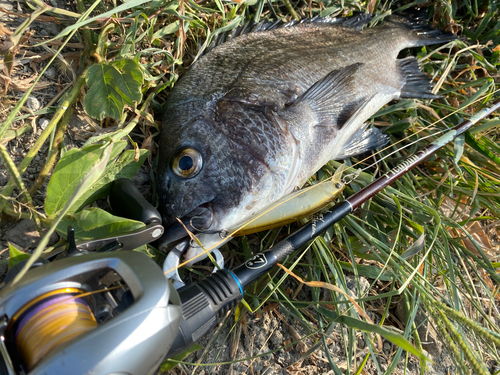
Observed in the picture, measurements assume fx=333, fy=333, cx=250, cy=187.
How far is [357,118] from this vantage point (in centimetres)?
222

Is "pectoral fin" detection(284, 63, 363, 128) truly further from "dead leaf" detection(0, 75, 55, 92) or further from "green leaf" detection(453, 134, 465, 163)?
"dead leaf" detection(0, 75, 55, 92)

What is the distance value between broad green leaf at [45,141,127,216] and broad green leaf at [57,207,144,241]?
90mm

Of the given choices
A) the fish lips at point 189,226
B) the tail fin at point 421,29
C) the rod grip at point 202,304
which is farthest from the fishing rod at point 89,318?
the tail fin at point 421,29

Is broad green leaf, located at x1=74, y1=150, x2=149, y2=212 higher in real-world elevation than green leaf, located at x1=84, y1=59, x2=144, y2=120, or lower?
lower

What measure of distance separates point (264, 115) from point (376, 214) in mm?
1001

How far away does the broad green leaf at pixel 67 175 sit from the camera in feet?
4.64

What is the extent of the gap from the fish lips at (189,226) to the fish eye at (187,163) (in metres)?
0.18

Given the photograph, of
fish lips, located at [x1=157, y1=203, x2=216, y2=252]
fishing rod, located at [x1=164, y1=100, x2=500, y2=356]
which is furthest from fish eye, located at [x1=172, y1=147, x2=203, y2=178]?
fishing rod, located at [x1=164, y1=100, x2=500, y2=356]

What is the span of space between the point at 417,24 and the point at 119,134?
2.76 metres

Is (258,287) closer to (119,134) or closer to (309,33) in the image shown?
(119,134)

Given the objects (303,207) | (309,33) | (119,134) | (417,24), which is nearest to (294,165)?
Answer: (303,207)

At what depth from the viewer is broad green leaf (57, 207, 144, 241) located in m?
1.42

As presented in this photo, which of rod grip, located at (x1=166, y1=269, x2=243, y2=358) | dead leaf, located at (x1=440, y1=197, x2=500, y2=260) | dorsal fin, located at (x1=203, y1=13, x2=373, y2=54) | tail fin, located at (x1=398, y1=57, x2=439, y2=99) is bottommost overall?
dead leaf, located at (x1=440, y1=197, x2=500, y2=260)

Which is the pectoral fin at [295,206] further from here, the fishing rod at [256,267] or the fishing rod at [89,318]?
the fishing rod at [89,318]
